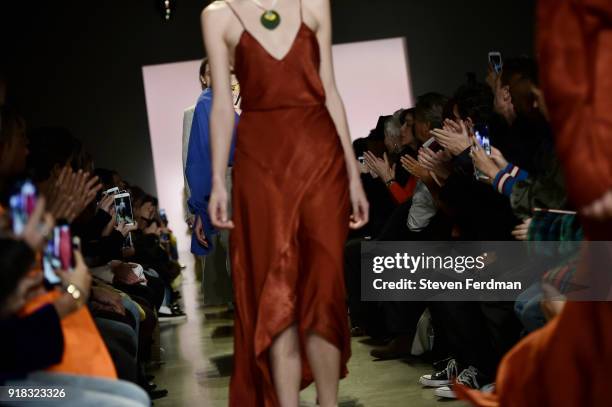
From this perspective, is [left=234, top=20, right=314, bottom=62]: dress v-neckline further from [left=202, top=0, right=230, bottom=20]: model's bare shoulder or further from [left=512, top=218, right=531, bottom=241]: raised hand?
[left=512, top=218, right=531, bottom=241]: raised hand

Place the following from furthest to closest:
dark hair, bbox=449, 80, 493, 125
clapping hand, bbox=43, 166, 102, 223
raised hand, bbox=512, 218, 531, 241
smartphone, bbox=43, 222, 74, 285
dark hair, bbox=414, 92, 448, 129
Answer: dark hair, bbox=414, 92, 448, 129 → dark hair, bbox=449, 80, 493, 125 → raised hand, bbox=512, 218, 531, 241 → clapping hand, bbox=43, 166, 102, 223 → smartphone, bbox=43, 222, 74, 285

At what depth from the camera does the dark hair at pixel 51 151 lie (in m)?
3.66

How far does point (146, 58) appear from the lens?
11.1 meters

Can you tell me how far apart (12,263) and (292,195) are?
107 cm

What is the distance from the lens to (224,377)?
14.7 ft

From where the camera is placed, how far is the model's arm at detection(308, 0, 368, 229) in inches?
113

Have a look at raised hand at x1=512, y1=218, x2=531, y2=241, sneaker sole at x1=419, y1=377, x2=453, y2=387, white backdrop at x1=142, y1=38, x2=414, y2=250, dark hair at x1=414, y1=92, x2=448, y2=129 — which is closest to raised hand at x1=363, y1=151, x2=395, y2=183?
dark hair at x1=414, y1=92, x2=448, y2=129

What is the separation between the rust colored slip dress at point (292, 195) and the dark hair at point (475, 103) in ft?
4.04

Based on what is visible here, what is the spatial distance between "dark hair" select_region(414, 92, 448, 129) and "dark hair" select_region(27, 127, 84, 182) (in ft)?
5.42

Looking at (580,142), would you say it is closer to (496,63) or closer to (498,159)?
(498,159)

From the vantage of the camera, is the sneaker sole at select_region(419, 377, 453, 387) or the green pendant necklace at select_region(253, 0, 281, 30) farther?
the sneaker sole at select_region(419, 377, 453, 387)

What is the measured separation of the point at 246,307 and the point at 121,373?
42 centimetres

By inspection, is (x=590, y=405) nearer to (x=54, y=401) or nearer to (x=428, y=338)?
(x=54, y=401)

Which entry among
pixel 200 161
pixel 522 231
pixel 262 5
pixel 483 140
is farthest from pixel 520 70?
pixel 200 161
